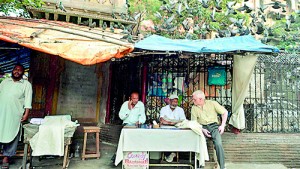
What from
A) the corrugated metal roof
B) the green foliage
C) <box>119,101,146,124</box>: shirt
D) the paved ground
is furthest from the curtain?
the green foliage

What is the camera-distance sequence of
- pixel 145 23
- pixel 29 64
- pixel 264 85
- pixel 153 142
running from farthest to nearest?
pixel 145 23 → pixel 264 85 → pixel 29 64 → pixel 153 142

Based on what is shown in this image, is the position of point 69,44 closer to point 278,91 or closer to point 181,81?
point 181,81

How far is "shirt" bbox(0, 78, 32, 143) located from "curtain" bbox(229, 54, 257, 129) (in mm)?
4782

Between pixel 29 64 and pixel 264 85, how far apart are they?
23.5ft

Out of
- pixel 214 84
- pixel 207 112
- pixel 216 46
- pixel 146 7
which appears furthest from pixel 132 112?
pixel 146 7

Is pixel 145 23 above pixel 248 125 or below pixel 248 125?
above

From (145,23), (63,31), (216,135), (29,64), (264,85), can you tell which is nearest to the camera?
(216,135)

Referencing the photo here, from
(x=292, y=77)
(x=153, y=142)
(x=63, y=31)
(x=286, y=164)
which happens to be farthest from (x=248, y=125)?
(x=63, y=31)

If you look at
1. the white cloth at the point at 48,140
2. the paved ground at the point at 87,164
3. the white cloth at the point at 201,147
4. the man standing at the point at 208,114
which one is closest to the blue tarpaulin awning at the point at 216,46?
the man standing at the point at 208,114

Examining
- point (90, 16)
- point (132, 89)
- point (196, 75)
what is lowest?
point (132, 89)

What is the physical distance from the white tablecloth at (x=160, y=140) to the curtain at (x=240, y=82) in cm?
189

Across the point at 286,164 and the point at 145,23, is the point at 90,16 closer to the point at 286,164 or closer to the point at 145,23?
the point at 145,23

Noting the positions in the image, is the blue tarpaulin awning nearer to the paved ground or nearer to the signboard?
the signboard

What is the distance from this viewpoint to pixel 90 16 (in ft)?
26.3
